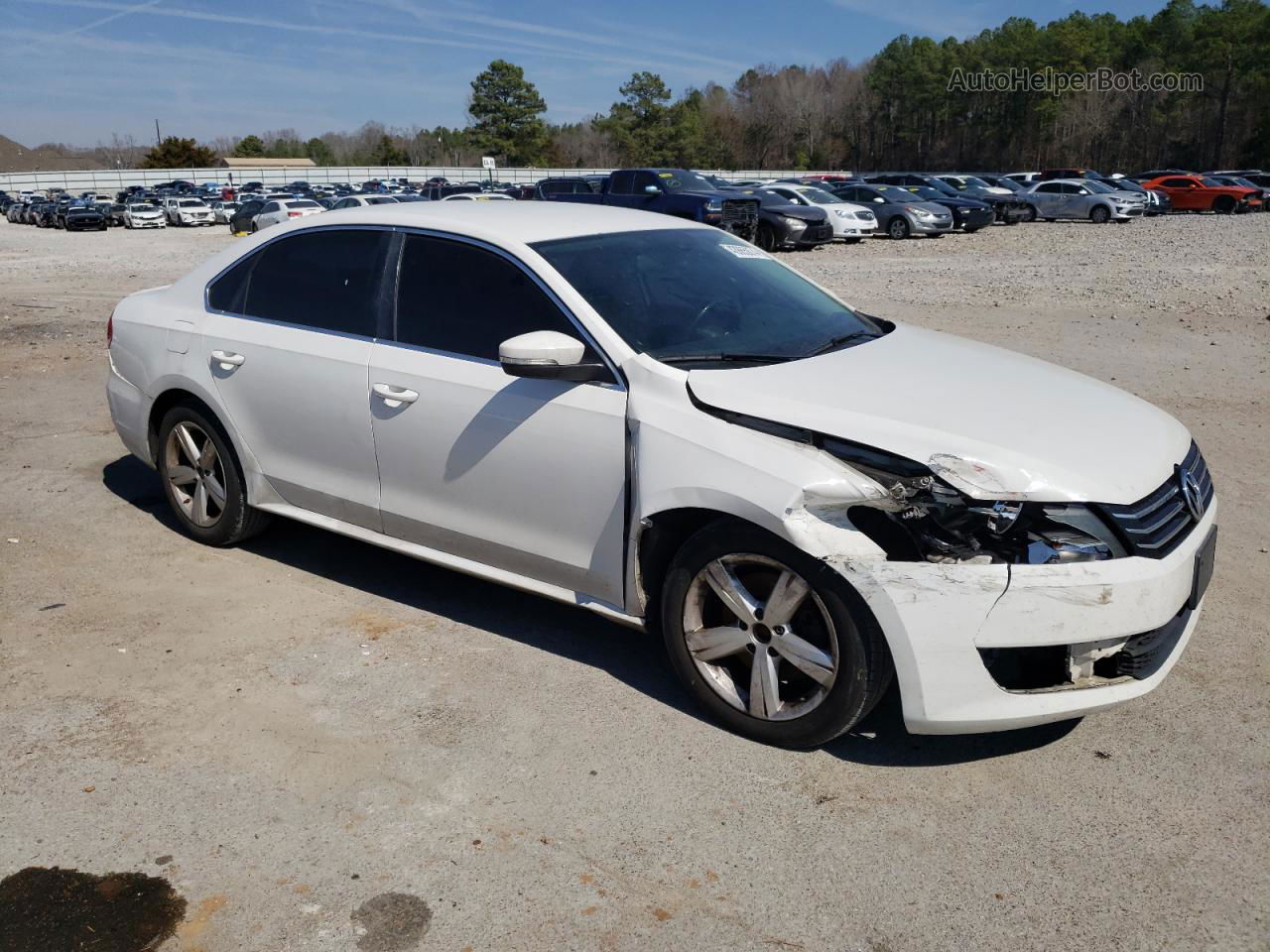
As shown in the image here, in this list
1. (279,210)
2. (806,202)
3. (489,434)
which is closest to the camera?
(489,434)

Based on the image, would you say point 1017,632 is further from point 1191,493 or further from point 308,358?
point 308,358

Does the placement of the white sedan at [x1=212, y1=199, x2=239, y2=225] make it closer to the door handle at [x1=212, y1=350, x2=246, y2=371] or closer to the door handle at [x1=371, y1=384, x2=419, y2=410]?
the door handle at [x1=212, y1=350, x2=246, y2=371]

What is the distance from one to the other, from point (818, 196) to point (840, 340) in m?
27.0

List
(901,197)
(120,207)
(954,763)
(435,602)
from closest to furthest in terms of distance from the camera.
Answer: (954,763), (435,602), (901,197), (120,207)

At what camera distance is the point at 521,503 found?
161 inches

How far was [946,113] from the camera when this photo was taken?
114 meters

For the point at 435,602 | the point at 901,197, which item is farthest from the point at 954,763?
the point at 901,197

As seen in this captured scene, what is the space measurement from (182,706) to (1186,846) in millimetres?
3345

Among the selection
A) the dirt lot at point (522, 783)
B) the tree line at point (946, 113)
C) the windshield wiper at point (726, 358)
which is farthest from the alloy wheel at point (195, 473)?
the tree line at point (946, 113)

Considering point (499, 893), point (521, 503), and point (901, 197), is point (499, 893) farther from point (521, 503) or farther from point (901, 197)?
point (901, 197)

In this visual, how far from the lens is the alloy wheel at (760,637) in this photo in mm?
3441

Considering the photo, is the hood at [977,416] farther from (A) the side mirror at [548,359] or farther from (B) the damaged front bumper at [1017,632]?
(A) the side mirror at [548,359]

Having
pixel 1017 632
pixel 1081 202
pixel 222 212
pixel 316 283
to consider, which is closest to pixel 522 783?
pixel 1017 632

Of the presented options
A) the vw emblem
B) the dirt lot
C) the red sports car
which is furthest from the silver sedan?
the vw emblem
